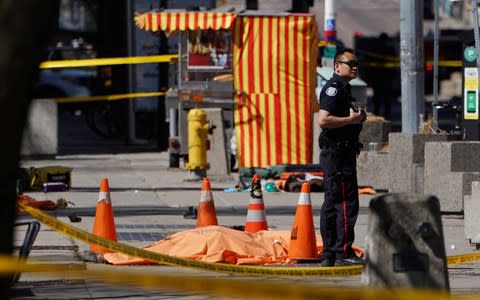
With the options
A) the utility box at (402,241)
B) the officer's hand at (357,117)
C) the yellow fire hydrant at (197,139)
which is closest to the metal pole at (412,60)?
the yellow fire hydrant at (197,139)

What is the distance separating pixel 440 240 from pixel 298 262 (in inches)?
177

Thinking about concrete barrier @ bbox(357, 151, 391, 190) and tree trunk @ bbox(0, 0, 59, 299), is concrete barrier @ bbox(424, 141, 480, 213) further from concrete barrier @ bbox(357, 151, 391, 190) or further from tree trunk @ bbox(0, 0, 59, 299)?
tree trunk @ bbox(0, 0, 59, 299)

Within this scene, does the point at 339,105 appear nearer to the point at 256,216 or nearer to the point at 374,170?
the point at 256,216

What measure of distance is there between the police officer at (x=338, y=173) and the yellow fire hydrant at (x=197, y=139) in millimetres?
7796

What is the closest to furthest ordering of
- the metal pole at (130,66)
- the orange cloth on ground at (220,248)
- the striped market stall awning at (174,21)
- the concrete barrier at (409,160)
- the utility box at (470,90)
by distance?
1. the orange cloth on ground at (220,248)
2. the concrete barrier at (409,160)
3. the utility box at (470,90)
4. the striped market stall awning at (174,21)
5. the metal pole at (130,66)

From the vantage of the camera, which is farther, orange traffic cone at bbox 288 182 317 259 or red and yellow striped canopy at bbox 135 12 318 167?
red and yellow striped canopy at bbox 135 12 318 167

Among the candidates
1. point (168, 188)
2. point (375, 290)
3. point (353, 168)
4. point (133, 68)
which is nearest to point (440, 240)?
point (375, 290)

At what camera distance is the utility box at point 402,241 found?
6.49m

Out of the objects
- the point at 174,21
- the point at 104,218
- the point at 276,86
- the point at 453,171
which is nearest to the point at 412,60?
the point at 276,86

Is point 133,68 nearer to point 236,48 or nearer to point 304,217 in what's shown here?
point 236,48

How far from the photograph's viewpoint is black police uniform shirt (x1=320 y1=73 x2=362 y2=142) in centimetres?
1077

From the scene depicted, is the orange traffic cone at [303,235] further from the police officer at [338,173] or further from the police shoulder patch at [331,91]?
the police shoulder patch at [331,91]

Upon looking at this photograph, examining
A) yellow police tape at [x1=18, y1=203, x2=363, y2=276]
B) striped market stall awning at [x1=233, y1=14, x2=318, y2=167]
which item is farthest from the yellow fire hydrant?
yellow police tape at [x1=18, y1=203, x2=363, y2=276]

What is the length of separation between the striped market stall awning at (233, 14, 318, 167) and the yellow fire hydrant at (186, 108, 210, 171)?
4.35 feet
